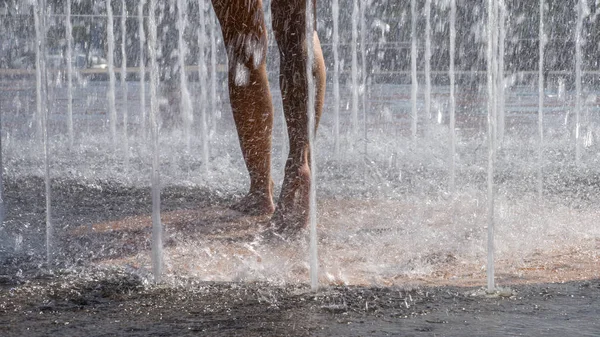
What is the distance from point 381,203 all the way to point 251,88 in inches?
39.5

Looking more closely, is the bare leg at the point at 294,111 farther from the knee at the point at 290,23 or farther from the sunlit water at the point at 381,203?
the sunlit water at the point at 381,203

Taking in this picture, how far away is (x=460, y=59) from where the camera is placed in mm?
17016

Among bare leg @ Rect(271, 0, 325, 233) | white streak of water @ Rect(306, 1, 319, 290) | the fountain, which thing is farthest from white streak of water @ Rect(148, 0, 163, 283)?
bare leg @ Rect(271, 0, 325, 233)

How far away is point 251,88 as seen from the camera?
3328 millimetres

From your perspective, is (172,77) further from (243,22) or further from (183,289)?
(183,289)

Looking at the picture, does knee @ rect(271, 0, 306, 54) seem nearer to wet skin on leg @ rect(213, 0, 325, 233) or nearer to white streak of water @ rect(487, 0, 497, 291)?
wet skin on leg @ rect(213, 0, 325, 233)

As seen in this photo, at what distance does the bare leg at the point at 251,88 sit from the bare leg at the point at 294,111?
147mm

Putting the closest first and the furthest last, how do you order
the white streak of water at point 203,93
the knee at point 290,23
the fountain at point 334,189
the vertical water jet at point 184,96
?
1. the fountain at point 334,189
2. the knee at point 290,23
3. the white streak of water at point 203,93
4. the vertical water jet at point 184,96

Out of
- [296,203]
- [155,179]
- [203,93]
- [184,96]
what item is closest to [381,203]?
[296,203]

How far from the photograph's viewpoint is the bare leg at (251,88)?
10.5ft

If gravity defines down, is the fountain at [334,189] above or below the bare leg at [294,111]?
below

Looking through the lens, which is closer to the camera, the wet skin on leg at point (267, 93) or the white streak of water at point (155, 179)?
the white streak of water at point (155, 179)

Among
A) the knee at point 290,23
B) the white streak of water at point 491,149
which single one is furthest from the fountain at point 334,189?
the knee at point 290,23

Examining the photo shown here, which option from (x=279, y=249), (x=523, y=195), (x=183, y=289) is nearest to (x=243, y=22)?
(x=279, y=249)
